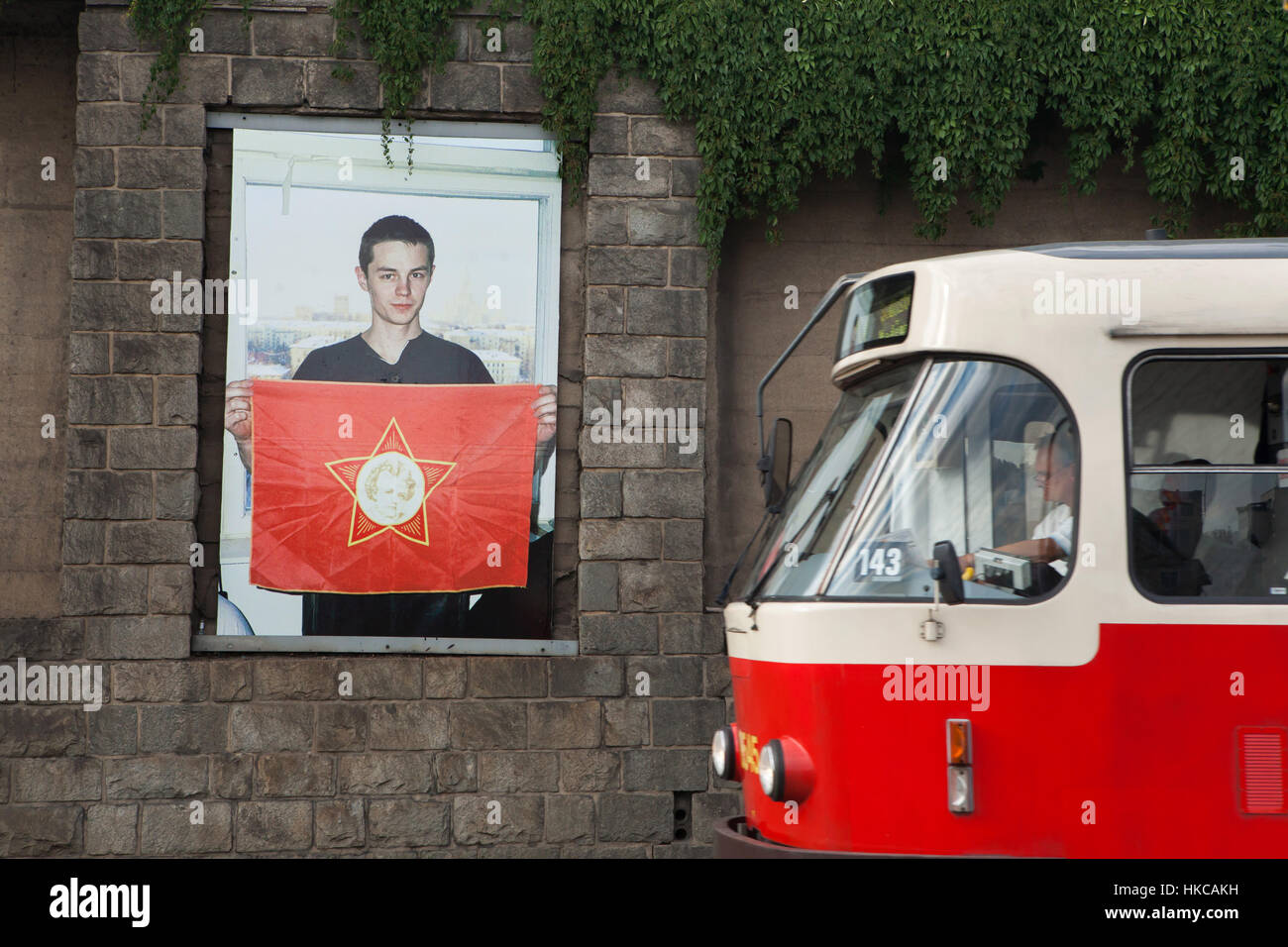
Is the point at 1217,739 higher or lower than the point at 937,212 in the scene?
lower

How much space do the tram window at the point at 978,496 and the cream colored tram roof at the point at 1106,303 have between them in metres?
0.14

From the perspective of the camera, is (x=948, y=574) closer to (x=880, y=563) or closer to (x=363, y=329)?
(x=880, y=563)

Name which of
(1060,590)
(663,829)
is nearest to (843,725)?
(1060,590)

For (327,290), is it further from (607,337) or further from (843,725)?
(843,725)

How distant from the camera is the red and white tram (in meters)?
3.94

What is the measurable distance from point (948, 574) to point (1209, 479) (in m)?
0.98

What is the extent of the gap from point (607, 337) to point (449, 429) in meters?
1.30

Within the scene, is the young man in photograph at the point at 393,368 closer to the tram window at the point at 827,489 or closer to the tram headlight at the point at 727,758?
the tram headlight at the point at 727,758

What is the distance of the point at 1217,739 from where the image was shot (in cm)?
394
